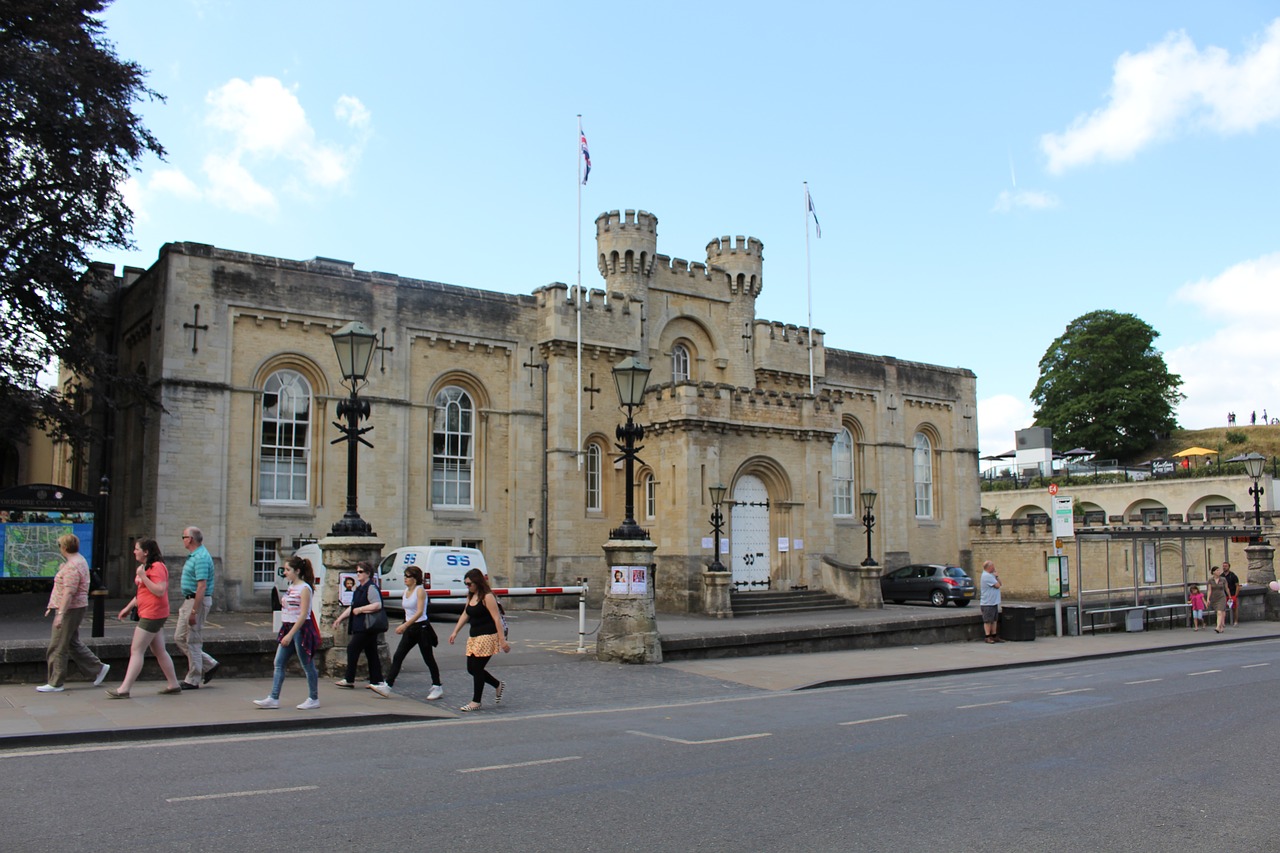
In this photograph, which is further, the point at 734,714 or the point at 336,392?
the point at 336,392

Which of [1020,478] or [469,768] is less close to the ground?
[1020,478]

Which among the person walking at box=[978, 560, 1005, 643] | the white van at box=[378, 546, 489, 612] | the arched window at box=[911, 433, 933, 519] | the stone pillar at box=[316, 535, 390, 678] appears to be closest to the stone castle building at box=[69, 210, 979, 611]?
the white van at box=[378, 546, 489, 612]

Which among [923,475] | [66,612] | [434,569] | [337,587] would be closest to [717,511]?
[434,569]

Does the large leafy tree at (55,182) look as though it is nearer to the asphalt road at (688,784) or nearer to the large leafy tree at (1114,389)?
the asphalt road at (688,784)

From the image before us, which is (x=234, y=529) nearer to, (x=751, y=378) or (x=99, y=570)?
(x=99, y=570)

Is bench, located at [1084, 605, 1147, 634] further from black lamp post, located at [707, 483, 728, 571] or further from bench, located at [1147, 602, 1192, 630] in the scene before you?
black lamp post, located at [707, 483, 728, 571]

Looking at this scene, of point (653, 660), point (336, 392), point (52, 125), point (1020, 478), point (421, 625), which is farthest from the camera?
point (1020, 478)

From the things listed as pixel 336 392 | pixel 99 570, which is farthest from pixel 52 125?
pixel 99 570

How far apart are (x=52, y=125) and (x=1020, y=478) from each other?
5645cm

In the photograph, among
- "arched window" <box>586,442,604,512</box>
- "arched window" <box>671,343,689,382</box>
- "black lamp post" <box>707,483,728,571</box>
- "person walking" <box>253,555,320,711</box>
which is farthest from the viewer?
"arched window" <box>671,343,689,382</box>

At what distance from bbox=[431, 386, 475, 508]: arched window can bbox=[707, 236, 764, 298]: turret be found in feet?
32.6

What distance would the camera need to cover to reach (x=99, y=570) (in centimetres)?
1720

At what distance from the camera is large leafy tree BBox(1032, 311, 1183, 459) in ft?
219

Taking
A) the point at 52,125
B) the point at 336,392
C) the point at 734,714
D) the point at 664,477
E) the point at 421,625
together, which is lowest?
the point at 734,714
